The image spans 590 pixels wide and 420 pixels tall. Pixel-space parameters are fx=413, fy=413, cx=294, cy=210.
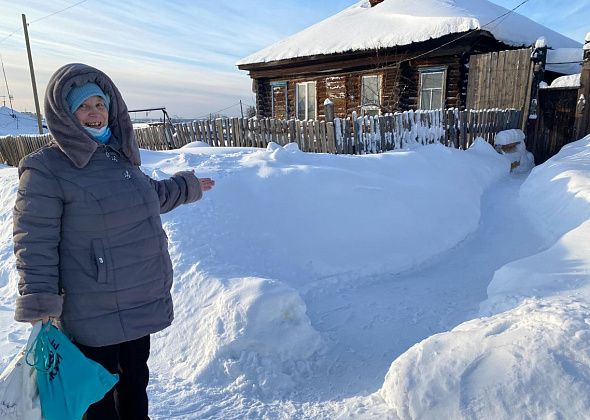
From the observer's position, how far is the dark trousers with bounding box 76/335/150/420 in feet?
5.98

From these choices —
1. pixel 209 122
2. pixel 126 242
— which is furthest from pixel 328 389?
pixel 209 122

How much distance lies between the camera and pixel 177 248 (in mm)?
3869

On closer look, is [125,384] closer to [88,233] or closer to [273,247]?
[88,233]

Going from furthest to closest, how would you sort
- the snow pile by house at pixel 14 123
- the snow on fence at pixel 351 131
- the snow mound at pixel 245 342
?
the snow pile by house at pixel 14 123, the snow on fence at pixel 351 131, the snow mound at pixel 245 342

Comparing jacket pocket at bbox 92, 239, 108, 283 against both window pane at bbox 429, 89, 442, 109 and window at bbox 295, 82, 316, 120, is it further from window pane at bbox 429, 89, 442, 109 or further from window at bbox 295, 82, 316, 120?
window at bbox 295, 82, 316, 120

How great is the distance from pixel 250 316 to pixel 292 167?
2.61m

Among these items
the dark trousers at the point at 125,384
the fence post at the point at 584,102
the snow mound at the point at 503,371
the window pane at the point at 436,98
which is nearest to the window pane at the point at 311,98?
the window pane at the point at 436,98

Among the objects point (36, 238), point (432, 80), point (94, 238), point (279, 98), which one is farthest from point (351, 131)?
point (279, 98)

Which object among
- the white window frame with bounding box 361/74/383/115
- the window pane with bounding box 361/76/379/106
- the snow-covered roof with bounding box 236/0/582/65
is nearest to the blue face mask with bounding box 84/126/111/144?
the snow-covered roof with bounding box 236/0/582/65

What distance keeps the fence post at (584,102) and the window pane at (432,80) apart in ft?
13.0

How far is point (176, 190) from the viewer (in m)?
2.19

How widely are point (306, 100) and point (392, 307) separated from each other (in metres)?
13.2

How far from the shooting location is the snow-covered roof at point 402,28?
11867 millimetres

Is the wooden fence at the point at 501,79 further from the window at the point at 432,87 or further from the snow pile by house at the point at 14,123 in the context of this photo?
the snow pile by house at the point at 14,123
